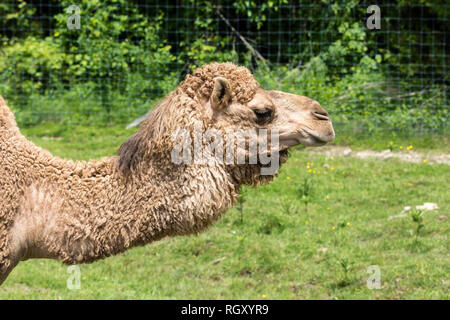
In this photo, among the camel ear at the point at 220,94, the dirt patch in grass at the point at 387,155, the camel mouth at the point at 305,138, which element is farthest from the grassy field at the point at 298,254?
the camel ear at the point at 220,94

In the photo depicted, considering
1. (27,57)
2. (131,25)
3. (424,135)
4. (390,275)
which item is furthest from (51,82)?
(390,275)

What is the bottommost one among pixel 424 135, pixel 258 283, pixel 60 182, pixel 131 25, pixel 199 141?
pixel 258 283

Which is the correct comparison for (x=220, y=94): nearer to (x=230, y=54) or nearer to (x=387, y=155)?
(x=387, y=155)

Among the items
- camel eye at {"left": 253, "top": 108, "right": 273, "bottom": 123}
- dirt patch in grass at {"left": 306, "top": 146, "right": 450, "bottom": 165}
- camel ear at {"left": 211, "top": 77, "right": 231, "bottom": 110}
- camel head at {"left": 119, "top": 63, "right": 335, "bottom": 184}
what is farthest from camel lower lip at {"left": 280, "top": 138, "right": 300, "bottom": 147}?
dirt patch in grass at {"left": 306, "top": 146, "right": 450, "bottom": 165}

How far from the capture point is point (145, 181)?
9.59 ft

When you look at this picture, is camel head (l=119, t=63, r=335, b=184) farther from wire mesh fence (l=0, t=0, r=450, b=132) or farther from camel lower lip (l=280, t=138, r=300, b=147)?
wire mesh fence (l=0, t=0, r=450, b=132)

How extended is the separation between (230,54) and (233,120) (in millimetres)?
6717

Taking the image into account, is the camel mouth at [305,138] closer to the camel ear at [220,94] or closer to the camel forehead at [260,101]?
the camel forehead at [260,101]

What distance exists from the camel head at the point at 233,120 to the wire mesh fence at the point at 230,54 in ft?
20.0

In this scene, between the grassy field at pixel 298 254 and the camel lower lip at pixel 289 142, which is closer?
the camel lower lip at pixel 289 142

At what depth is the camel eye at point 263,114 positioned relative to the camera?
305cm

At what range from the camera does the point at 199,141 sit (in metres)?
2.91

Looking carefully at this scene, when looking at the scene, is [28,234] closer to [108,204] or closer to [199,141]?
[108,204]

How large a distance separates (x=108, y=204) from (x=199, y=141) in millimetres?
507
